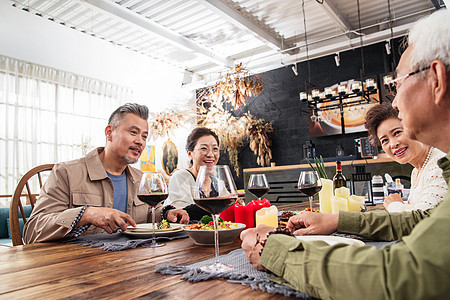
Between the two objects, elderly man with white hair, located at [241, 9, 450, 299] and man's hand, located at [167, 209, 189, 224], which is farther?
man's hand, located at [167, 209, 189, 224]

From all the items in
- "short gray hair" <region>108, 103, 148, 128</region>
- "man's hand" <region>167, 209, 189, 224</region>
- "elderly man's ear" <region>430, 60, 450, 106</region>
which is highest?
"short gray hair" <region>108, 103, 148, 128</region>

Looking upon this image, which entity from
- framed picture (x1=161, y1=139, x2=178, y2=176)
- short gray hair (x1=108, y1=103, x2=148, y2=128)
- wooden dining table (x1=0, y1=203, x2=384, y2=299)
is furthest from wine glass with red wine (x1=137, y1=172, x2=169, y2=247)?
framed picture (x1=161, y1=139, x2=178, y2=176)

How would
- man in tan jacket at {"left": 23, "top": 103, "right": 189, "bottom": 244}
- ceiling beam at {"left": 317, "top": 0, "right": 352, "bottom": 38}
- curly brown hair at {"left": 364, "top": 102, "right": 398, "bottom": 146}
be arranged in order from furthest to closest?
ceiling beam at {"left": 317, "top": 0, "right": 352, "bottom": 38}
curly brown hair at {"left": 364, "top": 102, "right": 398, "bottom": 146}
man in tan jacket at {"left": 23, "top": 103, "right": 189, "bottom": 244}

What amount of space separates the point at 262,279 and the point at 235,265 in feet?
0.48

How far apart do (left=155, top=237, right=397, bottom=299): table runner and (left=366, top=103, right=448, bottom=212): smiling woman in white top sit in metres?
0.97

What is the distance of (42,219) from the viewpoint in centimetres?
151

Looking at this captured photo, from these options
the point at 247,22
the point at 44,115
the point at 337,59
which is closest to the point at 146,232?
the point at 247,22

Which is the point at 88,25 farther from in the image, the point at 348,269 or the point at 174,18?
the point at 348,269

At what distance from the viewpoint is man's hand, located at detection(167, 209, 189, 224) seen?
1.75 m

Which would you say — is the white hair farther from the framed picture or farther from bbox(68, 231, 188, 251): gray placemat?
the framed picture

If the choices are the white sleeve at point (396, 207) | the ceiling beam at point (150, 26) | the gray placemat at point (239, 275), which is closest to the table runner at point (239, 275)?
the gray placemat at point (239, 275)

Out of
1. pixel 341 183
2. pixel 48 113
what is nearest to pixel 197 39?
pixel 48 113

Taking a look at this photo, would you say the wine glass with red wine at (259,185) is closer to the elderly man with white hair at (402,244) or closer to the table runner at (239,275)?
the elderly man with white hair at (402,244)

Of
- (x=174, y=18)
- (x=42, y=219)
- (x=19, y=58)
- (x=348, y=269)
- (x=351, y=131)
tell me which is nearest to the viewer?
(x=348, y=269)
